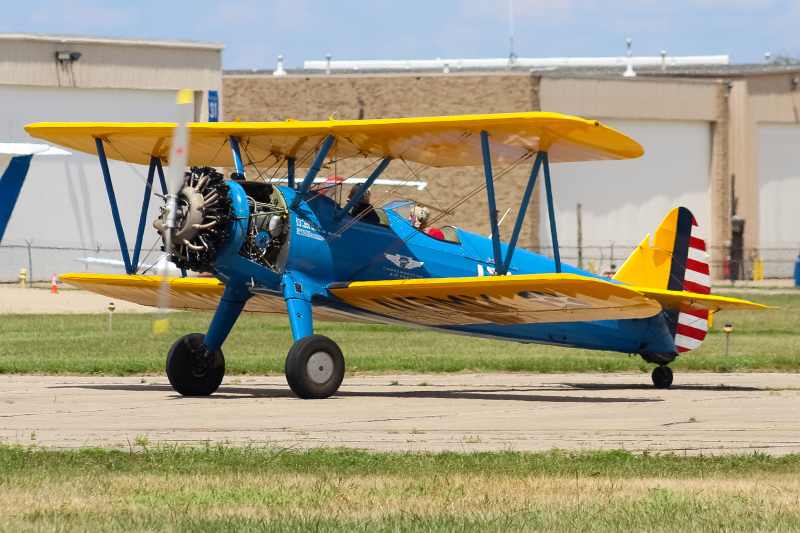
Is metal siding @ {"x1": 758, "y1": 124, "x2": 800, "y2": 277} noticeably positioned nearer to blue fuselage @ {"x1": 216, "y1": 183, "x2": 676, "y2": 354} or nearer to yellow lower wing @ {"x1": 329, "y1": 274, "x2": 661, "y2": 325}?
blue fuselage @ {"x1": 216, "y1": 183, "x2": 676, "y2": 354}

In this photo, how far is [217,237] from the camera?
13211 millimetres

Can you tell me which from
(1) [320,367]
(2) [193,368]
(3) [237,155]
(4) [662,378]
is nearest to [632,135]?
(4) [662,378]

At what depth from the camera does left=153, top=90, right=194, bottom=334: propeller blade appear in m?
13.0

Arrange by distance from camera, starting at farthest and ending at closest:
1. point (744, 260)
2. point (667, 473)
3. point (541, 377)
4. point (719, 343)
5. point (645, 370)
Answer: point (744, 260) < point (719, 343) < point (645, 370) < point (541, 377) < point (667, 473)

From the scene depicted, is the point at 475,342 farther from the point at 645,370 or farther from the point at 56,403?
the point at 56,403

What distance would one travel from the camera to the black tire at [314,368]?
43.5 feet

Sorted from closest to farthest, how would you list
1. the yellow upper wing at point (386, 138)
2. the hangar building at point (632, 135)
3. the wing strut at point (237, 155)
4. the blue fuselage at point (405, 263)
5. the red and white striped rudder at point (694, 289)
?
the yellow upper wing at point (386, 138), the blue fuselage at point (405, 263), the wing strut at point (237, 155), the red and white striped rudder at point (694, 289), the hangar building at point (632, 135)

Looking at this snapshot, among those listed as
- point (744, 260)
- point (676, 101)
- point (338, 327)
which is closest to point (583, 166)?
point (676, 101)

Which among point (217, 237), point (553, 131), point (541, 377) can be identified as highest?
point (553, 131)

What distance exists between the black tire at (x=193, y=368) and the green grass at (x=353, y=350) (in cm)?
391

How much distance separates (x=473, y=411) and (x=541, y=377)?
6803 mm

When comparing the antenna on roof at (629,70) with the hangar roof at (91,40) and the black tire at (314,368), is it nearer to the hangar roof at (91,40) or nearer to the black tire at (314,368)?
the hangar roof at (91,40)

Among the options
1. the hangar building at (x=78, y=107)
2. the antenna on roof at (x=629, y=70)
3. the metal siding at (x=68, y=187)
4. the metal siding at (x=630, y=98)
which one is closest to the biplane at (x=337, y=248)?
the metal siding at (x=68, y=187)

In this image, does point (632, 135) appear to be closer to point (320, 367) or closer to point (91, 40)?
point (91, 40)
